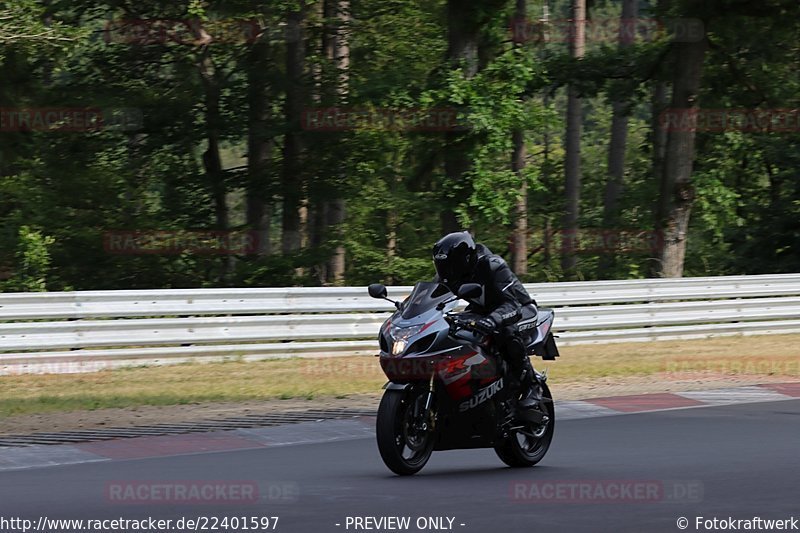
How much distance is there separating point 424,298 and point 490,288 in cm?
56

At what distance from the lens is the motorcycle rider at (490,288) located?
31.2 ft

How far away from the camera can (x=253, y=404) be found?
14.9 m

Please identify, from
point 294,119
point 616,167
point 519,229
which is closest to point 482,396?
point 294,119

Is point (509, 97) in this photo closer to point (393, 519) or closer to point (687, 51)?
point (687, 51)

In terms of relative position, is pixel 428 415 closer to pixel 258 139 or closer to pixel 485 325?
pixel 485 325

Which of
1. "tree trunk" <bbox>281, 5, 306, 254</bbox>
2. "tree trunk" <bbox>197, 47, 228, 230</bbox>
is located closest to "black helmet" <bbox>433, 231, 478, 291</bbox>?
"tree trunk" <bbox>281, 5, 306, 254</bbox>

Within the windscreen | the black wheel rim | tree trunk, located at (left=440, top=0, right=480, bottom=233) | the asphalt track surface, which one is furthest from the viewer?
tree trunk, located at (left=440, top=0, right=480, bottom=233)

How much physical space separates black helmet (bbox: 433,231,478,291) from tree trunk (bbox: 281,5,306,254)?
19933mm

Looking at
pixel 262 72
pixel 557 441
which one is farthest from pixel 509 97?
pixel 557 441

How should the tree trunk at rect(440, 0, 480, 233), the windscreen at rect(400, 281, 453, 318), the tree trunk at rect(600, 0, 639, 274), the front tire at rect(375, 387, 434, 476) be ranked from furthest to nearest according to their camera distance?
the tree trunk at rect(600, 0, 639, 274)
the tree trunk at rect(440, 0, 480, 233)
the windscreen at rect(400, 281, 453, 318)
the front tire at rect(375, 387, 434, 476)

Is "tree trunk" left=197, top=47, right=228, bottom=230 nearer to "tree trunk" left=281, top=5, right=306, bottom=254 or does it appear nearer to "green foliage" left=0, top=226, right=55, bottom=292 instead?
"tree trunk" left=281, top=5, right=306, bottom=254

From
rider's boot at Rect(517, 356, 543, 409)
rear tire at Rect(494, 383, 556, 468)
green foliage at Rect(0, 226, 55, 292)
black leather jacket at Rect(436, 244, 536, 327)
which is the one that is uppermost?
black leather jacket at Rect(436, 244, 536, 327)

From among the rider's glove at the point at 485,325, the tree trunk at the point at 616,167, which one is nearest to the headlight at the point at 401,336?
the rider's glove at the point at 485,325

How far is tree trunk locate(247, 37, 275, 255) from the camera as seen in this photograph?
29.5m
